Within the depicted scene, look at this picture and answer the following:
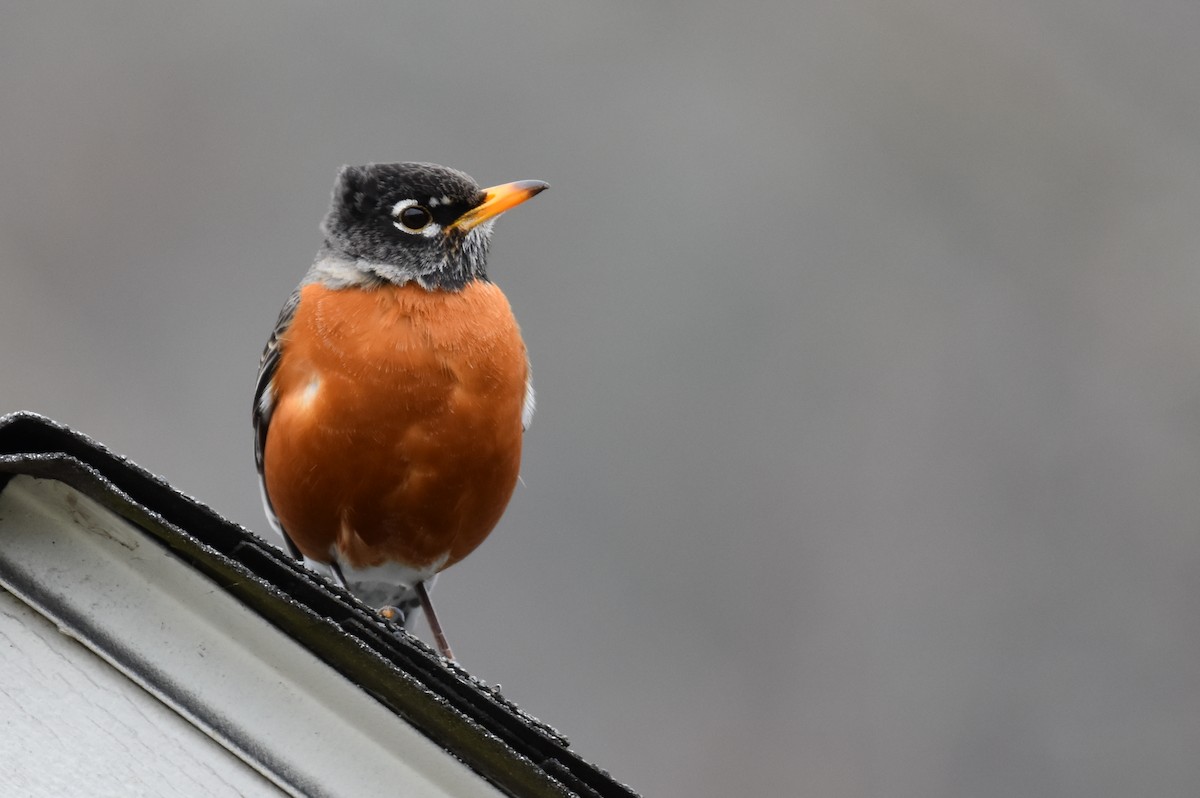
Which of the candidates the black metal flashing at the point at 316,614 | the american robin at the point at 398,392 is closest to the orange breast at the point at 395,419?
the american robin at the point at 398,392

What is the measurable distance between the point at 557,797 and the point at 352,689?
12.4 inches

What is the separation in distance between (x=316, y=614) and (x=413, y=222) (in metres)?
2.00

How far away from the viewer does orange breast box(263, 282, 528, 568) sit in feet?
10.5

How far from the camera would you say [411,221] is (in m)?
3.72

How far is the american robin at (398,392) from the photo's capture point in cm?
321

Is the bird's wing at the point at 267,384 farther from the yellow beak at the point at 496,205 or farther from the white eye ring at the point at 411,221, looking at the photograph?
the yellow beak at the point at 496,205

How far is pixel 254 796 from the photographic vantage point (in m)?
1.87

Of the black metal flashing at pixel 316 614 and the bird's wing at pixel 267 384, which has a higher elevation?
the bird's wing at pixel 267 384

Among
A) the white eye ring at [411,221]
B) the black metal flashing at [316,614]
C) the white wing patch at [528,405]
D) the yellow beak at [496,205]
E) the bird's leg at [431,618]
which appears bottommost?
the black metal flashing at [316,614]

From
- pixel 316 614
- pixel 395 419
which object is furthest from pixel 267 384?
pixel 316 614

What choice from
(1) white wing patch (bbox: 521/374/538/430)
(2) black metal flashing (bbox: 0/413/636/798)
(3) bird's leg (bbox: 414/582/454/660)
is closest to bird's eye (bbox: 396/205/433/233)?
(1) white wing patch (bbox: 521/374/538/430)

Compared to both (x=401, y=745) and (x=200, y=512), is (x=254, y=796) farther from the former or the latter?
(x=200, y=512)

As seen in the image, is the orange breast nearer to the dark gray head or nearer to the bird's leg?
the dark gray head

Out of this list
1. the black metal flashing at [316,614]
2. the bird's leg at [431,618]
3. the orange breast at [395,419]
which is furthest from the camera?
the bird's leg at [431,618]
